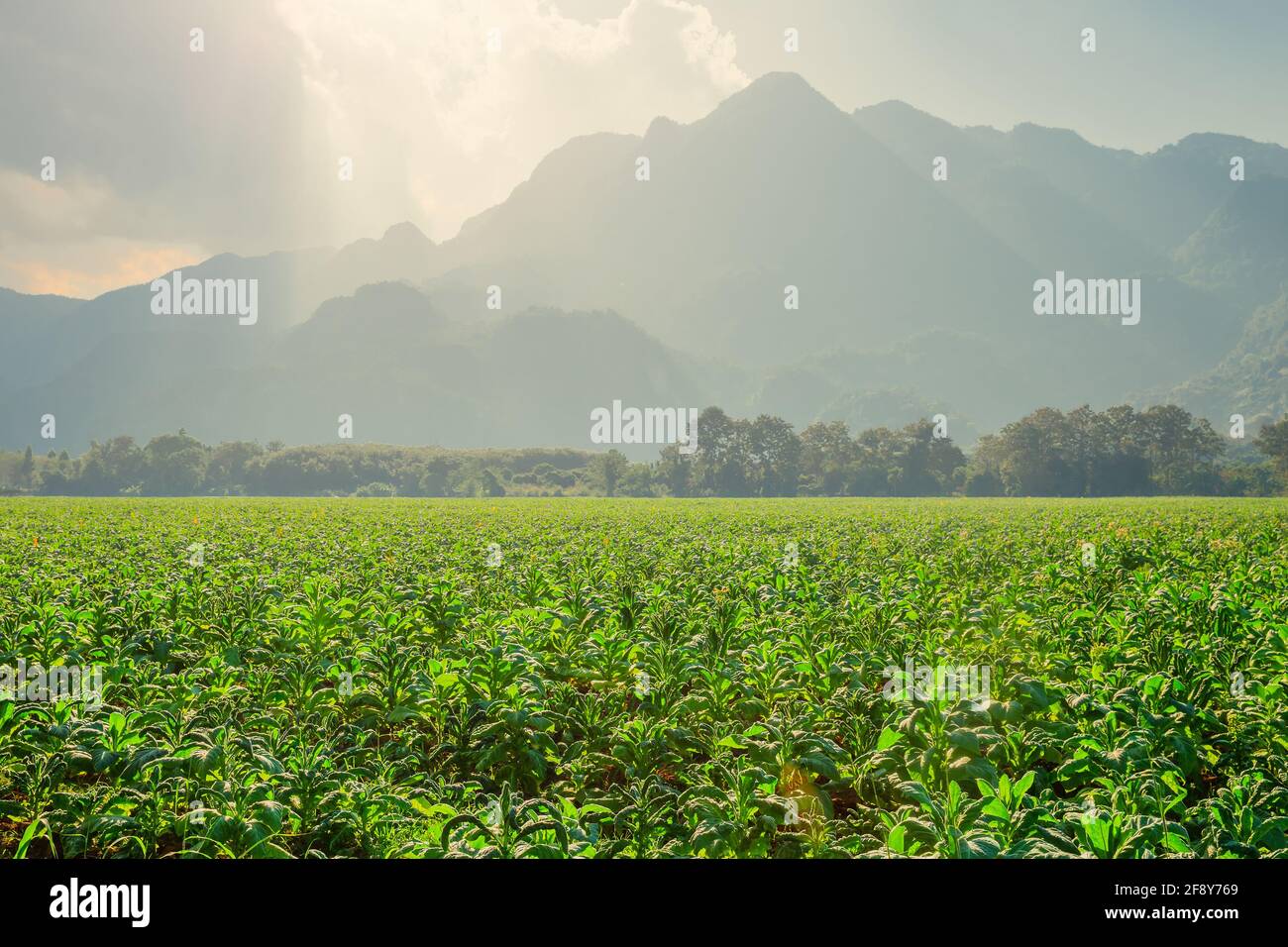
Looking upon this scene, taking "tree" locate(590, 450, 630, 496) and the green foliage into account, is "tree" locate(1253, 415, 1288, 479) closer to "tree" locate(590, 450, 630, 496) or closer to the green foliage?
"tree" locate(590, 450, 630, 496)

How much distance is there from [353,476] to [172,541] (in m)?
141

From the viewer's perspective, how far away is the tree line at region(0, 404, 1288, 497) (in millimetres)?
117625

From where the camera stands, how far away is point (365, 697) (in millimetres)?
7254

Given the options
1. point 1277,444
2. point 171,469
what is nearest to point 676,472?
point 1277,444

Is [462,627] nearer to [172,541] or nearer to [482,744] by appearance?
[482,744]

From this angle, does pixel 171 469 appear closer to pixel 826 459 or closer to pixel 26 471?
pixel 26 471

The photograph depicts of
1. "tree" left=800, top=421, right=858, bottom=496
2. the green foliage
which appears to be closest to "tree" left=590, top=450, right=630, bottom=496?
"tree" left=800, top=421, right=858, bottom=496

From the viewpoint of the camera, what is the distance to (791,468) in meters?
132

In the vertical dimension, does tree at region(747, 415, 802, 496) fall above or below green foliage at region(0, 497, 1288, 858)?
above

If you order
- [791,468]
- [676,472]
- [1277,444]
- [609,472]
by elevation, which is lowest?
[676,472]

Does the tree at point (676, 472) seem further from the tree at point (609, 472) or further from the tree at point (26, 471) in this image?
the tree at point (26, 471)

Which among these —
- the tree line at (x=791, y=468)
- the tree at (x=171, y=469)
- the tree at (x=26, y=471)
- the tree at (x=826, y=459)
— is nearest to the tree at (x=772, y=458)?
the tree line at (x=791, y=468)

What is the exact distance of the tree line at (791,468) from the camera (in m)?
118
